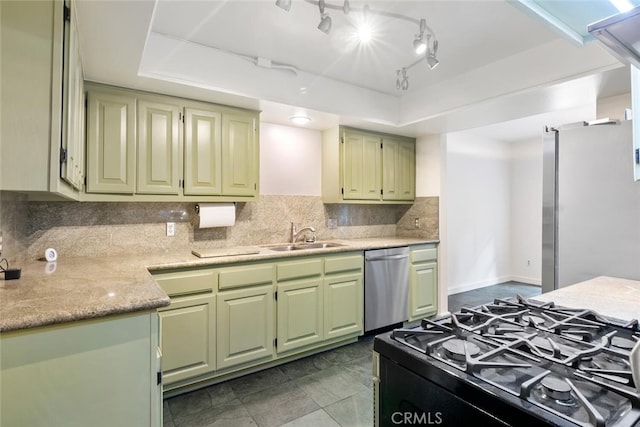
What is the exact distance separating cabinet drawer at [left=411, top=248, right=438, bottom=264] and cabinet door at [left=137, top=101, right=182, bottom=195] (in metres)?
2.47

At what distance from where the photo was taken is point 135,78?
215cm

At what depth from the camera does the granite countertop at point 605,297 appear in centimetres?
124

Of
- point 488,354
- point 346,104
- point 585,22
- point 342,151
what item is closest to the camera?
point 488,354

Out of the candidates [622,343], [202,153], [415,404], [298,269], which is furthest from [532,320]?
[202,153]

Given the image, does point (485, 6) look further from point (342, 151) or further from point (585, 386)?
point (585, 386)

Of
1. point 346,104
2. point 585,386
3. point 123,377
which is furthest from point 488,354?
point 346,104

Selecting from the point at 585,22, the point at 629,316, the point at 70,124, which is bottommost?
the point at 629,316

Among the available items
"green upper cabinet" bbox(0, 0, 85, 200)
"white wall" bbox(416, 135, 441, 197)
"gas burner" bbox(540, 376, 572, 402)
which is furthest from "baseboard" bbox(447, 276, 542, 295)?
"green upper cabinet" bbox(0, 0, 85, 200)

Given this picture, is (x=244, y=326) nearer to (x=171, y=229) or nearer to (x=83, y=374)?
(x=171, y=229)

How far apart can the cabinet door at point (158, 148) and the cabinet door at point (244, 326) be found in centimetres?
96

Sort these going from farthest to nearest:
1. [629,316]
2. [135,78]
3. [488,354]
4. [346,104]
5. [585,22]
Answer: [346,104] → [135,78] → [629,316] → [585,22] → [488,354]

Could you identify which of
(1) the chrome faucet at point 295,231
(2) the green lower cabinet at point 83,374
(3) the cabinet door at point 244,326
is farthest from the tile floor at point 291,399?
(1) the chrome faucet at point 295,231

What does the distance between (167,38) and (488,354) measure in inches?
102

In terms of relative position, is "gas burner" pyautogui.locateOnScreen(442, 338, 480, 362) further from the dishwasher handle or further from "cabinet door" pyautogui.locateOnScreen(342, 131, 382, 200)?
"cabinet door" pyautogui.locateOnScreen(342, 131, 382, 200)
